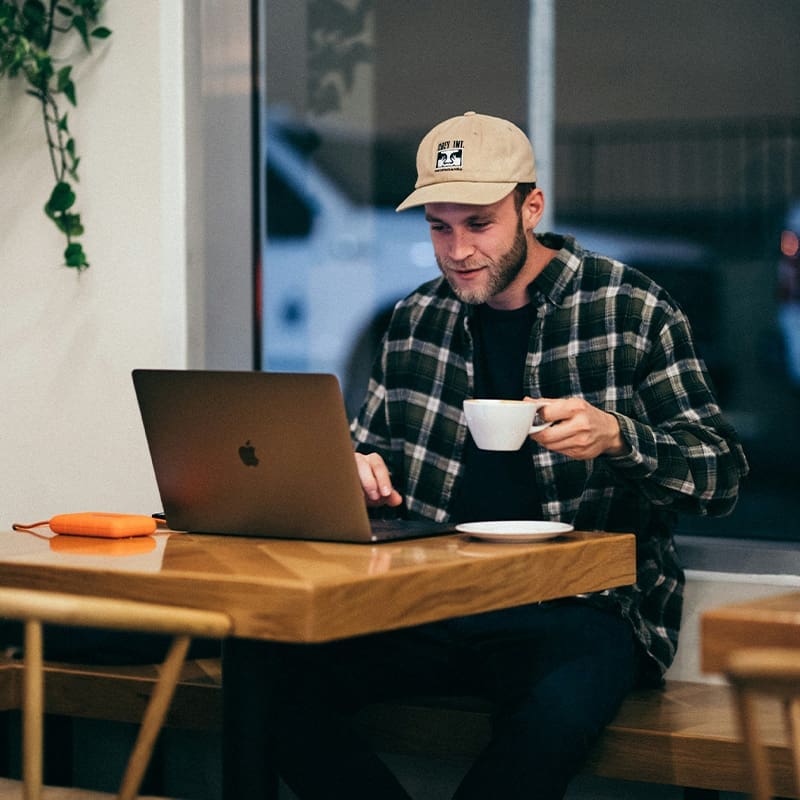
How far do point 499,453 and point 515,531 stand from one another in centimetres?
52

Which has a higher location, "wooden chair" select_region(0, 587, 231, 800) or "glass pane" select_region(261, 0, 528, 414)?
"glass pane" select_region(261, 0, 528, 414)

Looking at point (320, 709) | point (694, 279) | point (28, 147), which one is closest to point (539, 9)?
point (694, 279)

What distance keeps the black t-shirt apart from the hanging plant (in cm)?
100

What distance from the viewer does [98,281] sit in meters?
2.88

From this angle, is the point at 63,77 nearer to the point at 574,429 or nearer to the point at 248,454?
the point at 248,454

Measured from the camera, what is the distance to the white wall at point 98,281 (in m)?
2.83

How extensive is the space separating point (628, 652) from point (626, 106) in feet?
3.92

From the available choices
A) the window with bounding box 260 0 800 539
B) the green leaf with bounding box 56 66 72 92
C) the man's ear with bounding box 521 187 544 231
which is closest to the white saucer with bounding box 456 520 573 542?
the man's ear with bounding box 521 187 544 231

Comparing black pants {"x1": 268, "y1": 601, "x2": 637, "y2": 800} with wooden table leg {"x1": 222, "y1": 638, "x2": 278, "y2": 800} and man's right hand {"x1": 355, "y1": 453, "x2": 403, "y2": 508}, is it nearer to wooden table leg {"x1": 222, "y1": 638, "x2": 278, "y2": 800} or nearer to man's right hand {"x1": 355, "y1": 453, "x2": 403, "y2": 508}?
wooden table leg {"x1": 222, "y1": 638, "x2": 278, "y2": 800}

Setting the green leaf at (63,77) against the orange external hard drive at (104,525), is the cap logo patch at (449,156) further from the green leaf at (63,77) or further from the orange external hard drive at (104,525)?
the green leaf at (63,77)

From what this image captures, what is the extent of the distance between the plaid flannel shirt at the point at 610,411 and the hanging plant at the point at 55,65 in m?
0.92

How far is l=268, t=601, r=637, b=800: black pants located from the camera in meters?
1.75

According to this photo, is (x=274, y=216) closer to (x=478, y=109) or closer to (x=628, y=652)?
(x=478, y=109)

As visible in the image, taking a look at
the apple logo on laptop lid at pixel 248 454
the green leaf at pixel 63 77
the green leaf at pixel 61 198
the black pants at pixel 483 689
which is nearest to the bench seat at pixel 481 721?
the black pants at pixel 483 689
